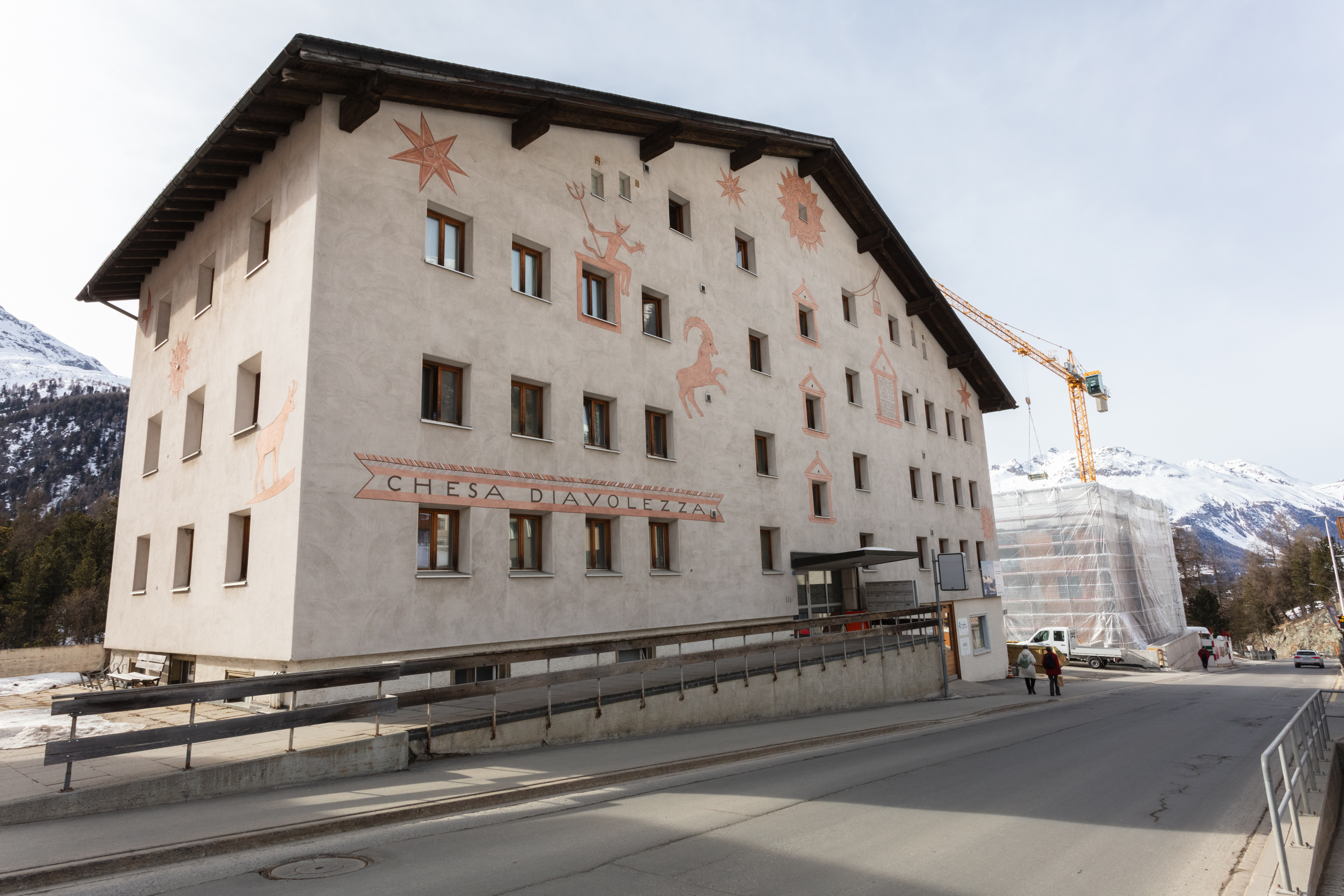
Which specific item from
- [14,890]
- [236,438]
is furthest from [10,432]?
[14,890]

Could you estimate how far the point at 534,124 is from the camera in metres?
18.3

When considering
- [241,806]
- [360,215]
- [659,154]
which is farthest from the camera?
[659,154]

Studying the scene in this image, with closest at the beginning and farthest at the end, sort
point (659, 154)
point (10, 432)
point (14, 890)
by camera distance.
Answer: point (14, 890)
point (659, 154)
point (10, 432)

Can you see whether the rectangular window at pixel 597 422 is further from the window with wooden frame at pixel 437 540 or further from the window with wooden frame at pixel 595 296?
the window with wooden frame at pixel 437 540

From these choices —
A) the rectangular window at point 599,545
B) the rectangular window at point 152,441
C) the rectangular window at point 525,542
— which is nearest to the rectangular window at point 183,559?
the rectangular window at point 152,441

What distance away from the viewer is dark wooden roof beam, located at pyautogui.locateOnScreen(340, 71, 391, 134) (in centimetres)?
1502

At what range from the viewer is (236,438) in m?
16.3

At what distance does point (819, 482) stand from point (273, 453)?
1717 cm

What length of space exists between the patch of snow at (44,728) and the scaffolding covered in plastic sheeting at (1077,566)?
170ft

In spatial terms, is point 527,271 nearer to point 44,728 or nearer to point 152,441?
point 152,441

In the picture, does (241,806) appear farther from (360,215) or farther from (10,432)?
(10,432)

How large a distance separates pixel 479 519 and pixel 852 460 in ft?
53.0

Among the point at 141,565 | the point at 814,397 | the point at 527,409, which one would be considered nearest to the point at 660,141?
the point at 527,409

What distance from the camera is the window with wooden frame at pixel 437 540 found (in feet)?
50.8
